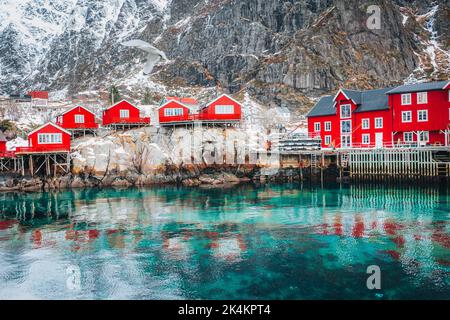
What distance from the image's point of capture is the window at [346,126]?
200 ft

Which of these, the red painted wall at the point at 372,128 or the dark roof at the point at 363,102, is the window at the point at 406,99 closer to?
the red painted wall at the point at 372,128

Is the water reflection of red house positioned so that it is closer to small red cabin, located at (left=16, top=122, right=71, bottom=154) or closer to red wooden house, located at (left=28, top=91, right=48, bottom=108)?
small red cabin, located at (left=16, top=122, right=71, bottom=154)

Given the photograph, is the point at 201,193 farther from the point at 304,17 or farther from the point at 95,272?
the point at 304,17

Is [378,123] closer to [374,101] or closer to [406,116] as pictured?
[374,101]

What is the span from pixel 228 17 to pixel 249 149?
10095 cm

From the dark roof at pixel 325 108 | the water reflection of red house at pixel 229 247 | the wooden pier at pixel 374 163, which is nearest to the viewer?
the water reflection of red house at pixel 229 247

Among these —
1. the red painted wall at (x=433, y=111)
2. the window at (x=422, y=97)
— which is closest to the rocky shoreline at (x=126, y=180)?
the red painted wall at (x=433, y=111)

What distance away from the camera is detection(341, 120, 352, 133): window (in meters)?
60.8

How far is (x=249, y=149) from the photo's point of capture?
6081cm

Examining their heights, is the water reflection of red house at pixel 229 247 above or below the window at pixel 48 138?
below

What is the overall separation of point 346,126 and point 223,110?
17.9 metres

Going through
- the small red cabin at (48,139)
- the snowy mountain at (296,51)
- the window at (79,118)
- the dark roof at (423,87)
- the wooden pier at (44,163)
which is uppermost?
the snowy mountain at (296,51)

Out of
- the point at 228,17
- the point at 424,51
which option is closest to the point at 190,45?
the point at 228,17

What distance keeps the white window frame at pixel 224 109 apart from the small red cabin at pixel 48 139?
21.7 metres
